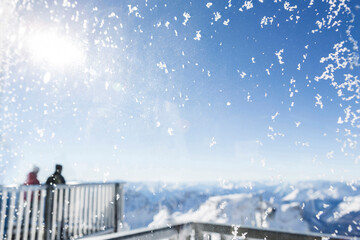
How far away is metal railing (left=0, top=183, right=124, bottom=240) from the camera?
4747mm

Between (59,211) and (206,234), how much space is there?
418cm

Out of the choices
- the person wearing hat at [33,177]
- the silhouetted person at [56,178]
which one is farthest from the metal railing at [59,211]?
the person wearing hat at [33,177]

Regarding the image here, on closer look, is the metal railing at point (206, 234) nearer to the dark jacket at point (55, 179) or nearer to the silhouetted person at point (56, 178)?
the silhouetted person at point (56, 178)

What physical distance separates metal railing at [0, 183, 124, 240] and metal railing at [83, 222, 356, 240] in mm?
3782

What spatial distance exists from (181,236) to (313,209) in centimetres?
6912

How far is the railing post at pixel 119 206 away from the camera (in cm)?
734

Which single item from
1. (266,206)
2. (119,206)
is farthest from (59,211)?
(266,206)

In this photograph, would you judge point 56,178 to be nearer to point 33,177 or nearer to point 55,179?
point 55,179

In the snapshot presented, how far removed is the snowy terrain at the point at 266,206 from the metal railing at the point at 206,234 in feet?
138

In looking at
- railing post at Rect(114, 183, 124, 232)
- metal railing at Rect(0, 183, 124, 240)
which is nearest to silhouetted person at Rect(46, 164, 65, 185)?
metal railing at Rect(0, 183, 124, 240)

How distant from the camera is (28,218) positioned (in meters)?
5.02

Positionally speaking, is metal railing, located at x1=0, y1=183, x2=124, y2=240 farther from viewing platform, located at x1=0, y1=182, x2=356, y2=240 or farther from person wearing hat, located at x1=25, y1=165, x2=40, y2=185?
person wearing hat, located at x1=25, y1=165, x2=40, y2=185

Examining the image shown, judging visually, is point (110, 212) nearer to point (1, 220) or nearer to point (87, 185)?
point (87, 185)

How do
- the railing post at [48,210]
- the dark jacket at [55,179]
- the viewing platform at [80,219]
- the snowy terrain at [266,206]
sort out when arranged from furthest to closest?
the snowy terrain at [266,206], the dark jacket at [55,179], the railing post at [48,210], the viewing platform at [80,219]
